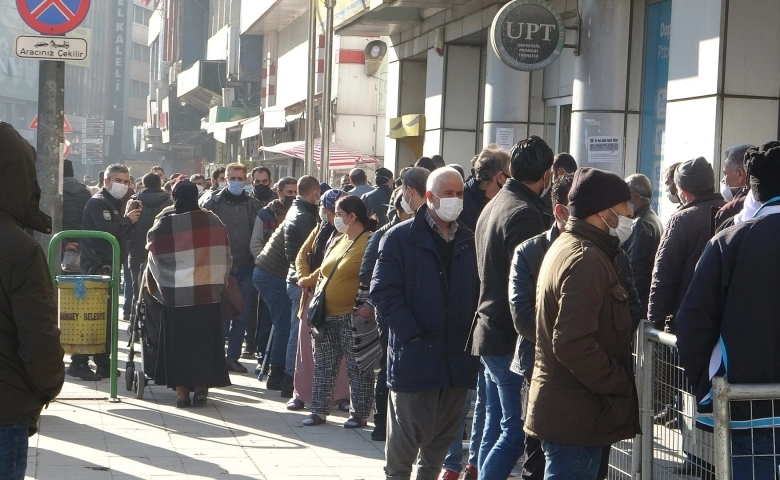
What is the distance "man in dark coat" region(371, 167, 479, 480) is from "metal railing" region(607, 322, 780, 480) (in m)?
0.87

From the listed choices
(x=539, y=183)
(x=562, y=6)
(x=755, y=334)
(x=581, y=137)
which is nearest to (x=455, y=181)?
(x=539, y=183)

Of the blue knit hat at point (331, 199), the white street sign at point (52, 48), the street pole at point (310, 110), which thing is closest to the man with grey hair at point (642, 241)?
the blue knit hat at point (331, 199)

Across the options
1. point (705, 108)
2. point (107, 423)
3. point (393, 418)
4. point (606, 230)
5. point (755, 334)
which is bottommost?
point (107, 423)

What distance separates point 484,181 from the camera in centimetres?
750

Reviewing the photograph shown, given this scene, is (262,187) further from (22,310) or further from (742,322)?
(742,322)

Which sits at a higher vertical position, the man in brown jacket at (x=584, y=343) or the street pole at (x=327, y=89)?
the street pole at (x=327, y=89)

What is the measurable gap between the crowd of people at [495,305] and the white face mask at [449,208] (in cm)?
2

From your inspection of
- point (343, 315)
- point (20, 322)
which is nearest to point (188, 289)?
point (343, 315)

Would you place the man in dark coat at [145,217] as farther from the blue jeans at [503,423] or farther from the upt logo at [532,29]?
the blue jeans at [503,423]

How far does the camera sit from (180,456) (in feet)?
25.8

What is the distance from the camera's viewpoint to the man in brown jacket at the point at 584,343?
4.71m

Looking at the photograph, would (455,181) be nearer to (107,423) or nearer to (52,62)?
(107,423)

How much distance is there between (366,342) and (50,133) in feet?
9.92

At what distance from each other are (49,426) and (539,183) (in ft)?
13.7
